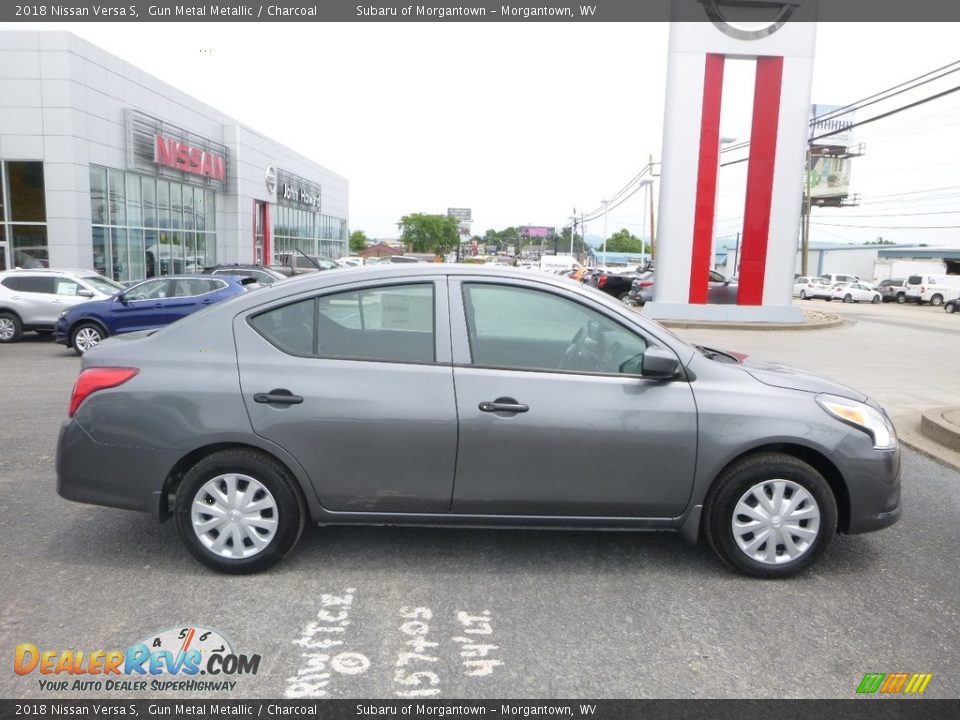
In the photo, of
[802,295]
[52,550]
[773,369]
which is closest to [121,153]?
[52,550]

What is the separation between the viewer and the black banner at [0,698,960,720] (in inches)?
113

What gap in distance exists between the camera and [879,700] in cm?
303

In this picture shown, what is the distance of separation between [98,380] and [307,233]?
5322 cm

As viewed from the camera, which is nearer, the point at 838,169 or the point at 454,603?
the point at 454,603

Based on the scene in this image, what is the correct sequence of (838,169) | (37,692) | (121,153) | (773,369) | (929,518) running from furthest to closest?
1. (838,169)
2. (121,153)
3. (929,518)
4. (773,369)
5. (37,692)

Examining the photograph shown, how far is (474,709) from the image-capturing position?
9.50ft

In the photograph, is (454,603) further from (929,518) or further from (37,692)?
(929,518)

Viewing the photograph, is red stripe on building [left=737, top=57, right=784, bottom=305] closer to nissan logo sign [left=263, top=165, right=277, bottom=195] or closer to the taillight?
the taillight

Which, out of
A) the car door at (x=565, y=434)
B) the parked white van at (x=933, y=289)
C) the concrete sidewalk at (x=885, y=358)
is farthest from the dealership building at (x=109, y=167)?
the parked white van at (x=933, y=289)

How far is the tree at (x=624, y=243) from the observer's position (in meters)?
162

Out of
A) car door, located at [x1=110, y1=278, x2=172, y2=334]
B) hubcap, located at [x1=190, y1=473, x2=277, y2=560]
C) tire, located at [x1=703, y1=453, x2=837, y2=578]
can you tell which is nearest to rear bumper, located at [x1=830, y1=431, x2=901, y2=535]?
tire, located at [x1=703, y1=453, x2=837, y2=578]

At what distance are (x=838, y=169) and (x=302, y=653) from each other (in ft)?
276

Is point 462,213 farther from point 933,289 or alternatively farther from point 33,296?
point 33,296

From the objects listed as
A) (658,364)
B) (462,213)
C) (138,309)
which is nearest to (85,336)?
(138,309)
